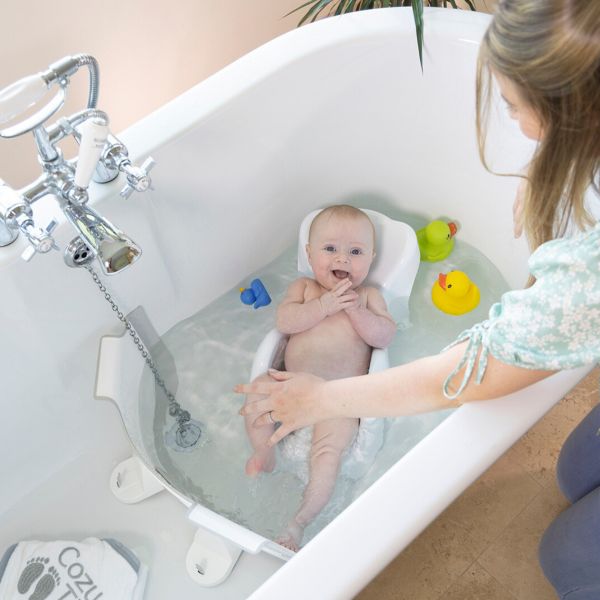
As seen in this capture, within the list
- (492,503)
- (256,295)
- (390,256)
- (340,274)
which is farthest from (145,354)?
(492,503)

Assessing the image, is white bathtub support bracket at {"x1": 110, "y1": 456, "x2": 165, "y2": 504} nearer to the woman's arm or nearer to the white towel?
the white towel

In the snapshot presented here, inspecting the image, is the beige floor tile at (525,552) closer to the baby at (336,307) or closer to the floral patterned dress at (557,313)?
the baby at (336,307)

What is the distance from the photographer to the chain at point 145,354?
123 cm

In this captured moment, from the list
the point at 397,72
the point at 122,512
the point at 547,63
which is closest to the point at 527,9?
the point at 547,63

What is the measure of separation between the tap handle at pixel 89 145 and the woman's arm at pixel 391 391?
1.52ft

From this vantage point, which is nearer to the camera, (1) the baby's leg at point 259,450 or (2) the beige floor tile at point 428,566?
(1) the baby's leg at point 259,450

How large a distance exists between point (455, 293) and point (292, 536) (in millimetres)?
657

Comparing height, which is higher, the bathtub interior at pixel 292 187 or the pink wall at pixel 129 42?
the pink wall at pixel 129 42

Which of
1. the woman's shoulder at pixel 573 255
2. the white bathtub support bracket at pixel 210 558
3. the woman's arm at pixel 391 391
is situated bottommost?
the white bathtub support bracket at pixel 210 558

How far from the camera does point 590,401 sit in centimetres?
163

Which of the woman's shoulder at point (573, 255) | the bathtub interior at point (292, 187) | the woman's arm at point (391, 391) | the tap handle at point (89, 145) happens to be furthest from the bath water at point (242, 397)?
the woman's shoulder at point (573, 255)

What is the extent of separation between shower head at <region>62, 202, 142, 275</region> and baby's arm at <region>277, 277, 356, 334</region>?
48cm

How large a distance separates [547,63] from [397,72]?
0.87m

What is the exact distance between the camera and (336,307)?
144 cm
